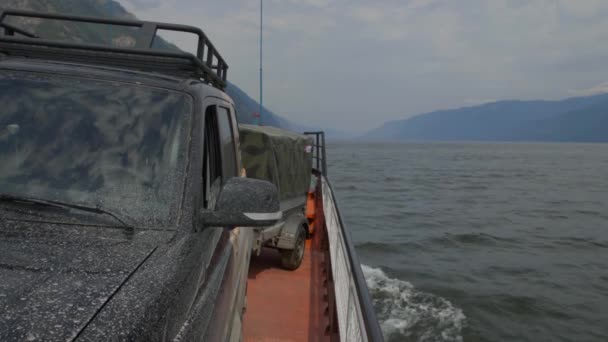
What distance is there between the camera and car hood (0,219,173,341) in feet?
4.27

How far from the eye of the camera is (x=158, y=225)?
2.08 metres

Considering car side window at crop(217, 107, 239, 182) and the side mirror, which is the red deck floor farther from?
the side mirror

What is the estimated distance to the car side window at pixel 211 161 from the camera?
2.80 metres

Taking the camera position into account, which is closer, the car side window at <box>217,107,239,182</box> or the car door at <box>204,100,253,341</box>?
the car door at <box>204,100,253,341</box>

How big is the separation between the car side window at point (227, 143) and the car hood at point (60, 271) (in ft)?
4.15

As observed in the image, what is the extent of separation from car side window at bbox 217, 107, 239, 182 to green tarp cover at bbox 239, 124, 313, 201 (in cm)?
396

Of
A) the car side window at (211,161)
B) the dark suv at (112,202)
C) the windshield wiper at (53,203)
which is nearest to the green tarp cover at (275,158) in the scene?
the car side window at (211,161)

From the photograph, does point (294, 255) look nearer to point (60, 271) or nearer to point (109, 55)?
point (109, 55)

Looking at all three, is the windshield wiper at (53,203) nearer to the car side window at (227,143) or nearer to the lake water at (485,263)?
the car side window at (227,143)

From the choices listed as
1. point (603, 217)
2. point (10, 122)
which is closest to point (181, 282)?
point (10, 122)

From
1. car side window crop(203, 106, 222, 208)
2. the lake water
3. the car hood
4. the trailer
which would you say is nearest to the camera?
the car hood

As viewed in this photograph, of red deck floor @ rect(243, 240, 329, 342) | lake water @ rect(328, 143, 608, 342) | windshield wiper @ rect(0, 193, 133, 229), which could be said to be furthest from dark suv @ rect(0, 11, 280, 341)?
lake water @ rect(328, 143, 608, 342)

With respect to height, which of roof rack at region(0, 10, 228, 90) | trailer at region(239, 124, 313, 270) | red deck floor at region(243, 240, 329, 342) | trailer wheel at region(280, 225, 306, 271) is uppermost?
roof rack at region(0, 10, 228, 90)

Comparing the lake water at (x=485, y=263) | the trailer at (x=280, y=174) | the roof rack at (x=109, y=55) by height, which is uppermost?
the roof rack at (x=109, y=55)
